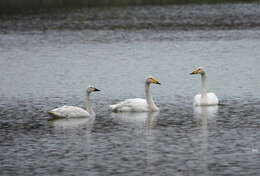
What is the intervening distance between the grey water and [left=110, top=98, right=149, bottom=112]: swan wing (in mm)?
229

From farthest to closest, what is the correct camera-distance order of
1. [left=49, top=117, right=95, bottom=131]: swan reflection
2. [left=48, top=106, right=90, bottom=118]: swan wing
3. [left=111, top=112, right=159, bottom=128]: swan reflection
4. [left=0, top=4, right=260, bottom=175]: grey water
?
[left=48, top=106, right=90, bottom=118]: swan wing, [left=111, top=112, right=159, bottom=128]: swan reflection, [left=49, top=117, right=95, bottom=131]: swan reflection, [left=0, top=4, right=260, bottom=175]: grey water

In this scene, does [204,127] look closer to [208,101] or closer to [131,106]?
[131,106]

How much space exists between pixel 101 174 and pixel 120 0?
3075 inches

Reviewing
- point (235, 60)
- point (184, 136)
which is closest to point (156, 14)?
point (235, 60)

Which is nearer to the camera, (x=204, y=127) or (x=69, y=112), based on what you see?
(x=204, y=127)

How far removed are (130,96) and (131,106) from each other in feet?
9.88

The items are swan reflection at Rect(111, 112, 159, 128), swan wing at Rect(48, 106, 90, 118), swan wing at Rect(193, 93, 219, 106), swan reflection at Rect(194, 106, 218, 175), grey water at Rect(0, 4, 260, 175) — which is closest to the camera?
swan reflection at Rect(194, 106, 218, 175)

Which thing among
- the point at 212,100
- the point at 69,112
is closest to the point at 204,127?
the point at 212,100

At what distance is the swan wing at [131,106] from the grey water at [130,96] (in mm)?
229

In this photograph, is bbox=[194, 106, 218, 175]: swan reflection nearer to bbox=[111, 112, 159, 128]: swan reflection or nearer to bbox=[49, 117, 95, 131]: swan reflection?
bbox=[111, 112, 159, 128]: swan reflection

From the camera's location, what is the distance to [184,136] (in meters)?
15.9

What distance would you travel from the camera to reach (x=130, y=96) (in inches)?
901

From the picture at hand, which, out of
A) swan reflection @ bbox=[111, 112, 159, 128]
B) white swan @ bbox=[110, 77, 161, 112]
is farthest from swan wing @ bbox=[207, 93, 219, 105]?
swan reflection @ bbox=[111, 112, 159, 128]

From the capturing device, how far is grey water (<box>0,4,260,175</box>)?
44.6 feet
